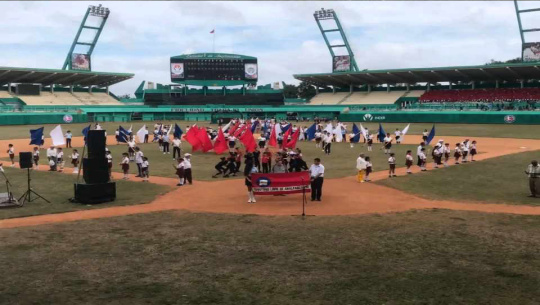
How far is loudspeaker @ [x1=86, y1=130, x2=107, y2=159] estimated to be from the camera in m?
17.8

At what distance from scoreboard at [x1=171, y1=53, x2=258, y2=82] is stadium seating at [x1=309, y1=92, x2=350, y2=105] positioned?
15.3 meters

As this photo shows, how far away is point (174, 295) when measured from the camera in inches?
340

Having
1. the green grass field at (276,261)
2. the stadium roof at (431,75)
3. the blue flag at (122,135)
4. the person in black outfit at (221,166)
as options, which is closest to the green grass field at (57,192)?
the green grass field at (276,261)

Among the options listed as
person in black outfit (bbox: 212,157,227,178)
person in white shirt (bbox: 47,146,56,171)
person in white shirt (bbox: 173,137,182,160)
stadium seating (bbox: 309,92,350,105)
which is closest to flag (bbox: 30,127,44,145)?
person in white shirt (bbox: 47,146,56,171)

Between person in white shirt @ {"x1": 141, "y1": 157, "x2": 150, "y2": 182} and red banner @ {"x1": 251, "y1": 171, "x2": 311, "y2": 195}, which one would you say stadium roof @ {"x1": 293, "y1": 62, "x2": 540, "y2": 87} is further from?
person in white shirt @ {"x1": 141, "y1": 157, "x2": 150, "y2": 182}

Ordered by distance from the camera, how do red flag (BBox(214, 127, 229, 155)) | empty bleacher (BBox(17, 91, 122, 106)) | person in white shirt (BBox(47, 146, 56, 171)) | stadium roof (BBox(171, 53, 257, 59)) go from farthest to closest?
stadium roof (BBox(171, 53, 257, 59)) < empty bleacher (BBox(17, 91, 122, 106)) < red flag (BBox(214, 127, 229, 155)) < person in white shirt (BBox(47, 146, 56, 171))

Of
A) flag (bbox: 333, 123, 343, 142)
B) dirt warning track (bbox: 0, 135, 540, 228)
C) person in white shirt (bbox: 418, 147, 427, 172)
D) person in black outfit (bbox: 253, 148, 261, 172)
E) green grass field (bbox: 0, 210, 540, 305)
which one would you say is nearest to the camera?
green grass field (bbox: 0, 210, 540, 305)

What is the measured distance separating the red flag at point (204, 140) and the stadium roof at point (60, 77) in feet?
206

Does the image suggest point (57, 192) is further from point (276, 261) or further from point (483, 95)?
point (483, 95)

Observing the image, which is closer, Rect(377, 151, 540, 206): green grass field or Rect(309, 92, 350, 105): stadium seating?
Rect(377, 151, 540, 206): green grass field

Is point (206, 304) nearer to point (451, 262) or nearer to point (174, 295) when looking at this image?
point (174, 295)

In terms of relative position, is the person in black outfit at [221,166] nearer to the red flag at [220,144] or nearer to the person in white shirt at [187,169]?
the person in white shirt at [187,169]

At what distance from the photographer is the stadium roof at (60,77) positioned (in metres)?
85.1

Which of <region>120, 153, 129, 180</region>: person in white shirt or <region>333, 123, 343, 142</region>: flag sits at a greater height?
<region>333, 123, 343, 142</region>: flag
